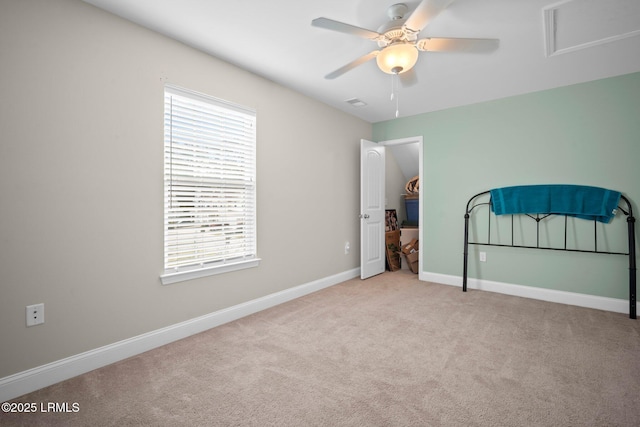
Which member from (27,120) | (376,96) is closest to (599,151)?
(376,96)

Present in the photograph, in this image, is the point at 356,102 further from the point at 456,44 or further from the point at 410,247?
the point at 410,247

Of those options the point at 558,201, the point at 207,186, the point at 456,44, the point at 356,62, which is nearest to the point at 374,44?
the point at 356,62

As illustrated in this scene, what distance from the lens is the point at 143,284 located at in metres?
2.27

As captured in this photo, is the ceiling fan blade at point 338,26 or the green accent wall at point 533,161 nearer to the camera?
the ceiling fan blade at point 338,26

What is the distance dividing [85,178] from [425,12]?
2.28 metres

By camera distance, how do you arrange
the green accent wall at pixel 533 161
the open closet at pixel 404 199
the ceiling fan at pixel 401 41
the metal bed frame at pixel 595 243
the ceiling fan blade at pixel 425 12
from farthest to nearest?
the open closet at pixel 404 199, the green accent wall at pixel 533 161, the metal bed frame at pixel 595 243, the ceiling fan at pixel 401 41, the ceiling fan blade at pixel 425 12

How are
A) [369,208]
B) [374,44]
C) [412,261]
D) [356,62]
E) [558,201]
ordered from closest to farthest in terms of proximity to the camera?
1. [356,62]
2. [374,44]
3. [558,201]
4. [369,208]
5. [412,261]

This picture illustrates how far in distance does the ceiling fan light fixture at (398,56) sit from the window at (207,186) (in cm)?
145

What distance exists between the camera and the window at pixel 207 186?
2439mm

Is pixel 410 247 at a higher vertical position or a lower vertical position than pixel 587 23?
lower

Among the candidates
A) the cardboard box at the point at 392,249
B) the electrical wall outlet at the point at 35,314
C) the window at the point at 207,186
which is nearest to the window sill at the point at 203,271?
the window at the point at 207,186

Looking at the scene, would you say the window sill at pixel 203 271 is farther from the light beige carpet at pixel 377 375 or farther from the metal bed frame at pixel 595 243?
the metal bed frame at pixel 595 243

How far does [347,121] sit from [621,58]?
2813 mm

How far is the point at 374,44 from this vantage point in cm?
247
